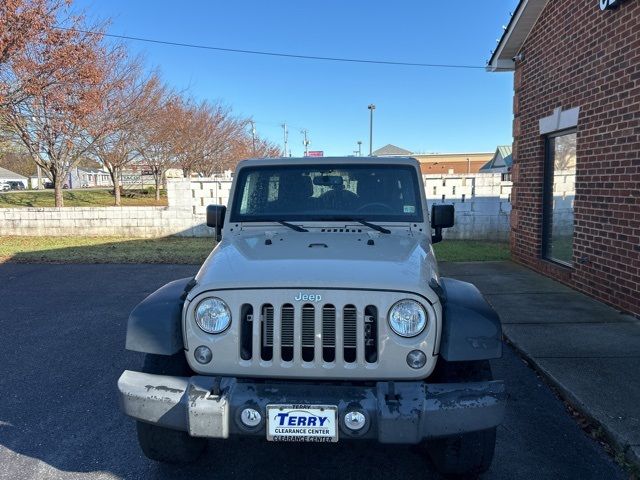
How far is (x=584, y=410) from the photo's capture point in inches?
138

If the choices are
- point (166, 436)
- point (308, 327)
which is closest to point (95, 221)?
point (166, 436)

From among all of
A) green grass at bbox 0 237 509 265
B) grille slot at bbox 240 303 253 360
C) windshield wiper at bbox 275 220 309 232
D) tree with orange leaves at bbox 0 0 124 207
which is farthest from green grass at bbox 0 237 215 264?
grille slot at bbox 240 303 253 360

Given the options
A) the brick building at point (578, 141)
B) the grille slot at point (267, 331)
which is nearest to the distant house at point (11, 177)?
the brick building at point (578, 141)

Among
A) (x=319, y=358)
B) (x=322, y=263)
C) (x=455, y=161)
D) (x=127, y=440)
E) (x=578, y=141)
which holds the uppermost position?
(x=455, y=161)

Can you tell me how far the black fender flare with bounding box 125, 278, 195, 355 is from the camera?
262 centimetres

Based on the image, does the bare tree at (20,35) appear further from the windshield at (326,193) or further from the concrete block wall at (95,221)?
the windshield at (326,193)

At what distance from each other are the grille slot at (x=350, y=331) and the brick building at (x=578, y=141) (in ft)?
15.0

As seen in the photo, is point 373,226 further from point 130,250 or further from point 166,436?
point 130,250

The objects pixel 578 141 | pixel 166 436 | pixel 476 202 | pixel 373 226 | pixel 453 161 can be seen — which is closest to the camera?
pixel 166 436

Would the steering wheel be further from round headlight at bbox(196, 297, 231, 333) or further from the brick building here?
the brick building

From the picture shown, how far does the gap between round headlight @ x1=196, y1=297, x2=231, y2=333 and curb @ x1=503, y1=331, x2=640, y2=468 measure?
2.44 meters

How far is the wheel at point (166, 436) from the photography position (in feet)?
8.94

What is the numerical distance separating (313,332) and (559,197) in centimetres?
684

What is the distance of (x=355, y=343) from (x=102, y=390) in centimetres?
258
